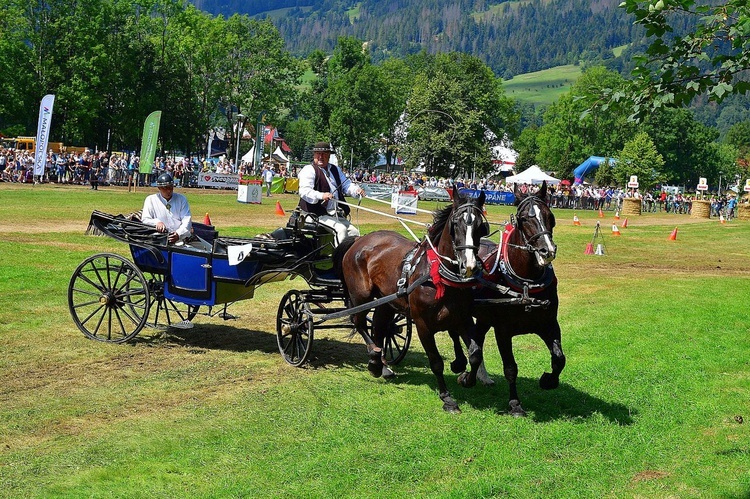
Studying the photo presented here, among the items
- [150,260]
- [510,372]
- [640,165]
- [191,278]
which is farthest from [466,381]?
[640,165]

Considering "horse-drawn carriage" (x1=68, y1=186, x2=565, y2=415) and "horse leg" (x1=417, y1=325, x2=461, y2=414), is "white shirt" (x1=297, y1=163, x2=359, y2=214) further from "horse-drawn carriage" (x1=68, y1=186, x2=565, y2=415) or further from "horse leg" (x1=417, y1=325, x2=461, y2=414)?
"horse leg" (x1=417, y1=325, x2=461, y2=414)

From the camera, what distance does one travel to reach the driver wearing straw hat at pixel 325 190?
448 inches

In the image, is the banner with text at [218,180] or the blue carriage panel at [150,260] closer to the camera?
the blue carriage panel at [150,260]

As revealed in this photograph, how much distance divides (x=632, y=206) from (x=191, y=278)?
53.5 metres

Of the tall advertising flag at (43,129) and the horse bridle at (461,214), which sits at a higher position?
the tall advertising flag at (43,129)

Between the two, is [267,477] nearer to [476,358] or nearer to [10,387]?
[476,358]

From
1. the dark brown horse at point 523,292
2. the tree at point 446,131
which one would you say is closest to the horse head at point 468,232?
the dark brown horse at point 523,292

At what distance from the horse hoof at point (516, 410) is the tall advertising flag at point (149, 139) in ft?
92.3

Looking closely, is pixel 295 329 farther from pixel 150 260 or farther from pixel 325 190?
pixel 150 260

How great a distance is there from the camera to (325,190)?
1159 centimetres

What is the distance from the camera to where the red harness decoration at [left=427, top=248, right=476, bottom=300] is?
8688 mm

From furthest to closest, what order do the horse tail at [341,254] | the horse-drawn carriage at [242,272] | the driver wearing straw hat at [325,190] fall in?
1. the driver wearing straw hat at [325,190]
2. the horse-drawn carriage at [242,272]
3. the horse tail at [341,254]

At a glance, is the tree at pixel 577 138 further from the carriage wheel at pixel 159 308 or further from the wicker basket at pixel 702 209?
the carriage wheel at pixel 159 308

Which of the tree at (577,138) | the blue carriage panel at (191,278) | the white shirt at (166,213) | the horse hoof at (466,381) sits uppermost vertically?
the tree at (577,138)
